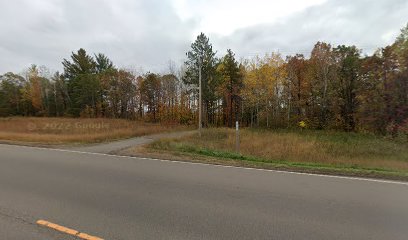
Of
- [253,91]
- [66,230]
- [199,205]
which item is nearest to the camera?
[66,230]

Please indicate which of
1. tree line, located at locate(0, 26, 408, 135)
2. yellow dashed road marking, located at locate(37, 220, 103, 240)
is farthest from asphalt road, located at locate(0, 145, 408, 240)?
tree line, located at locate(0, 26, 408, 135)

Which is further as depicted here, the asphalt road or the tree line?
the tree line

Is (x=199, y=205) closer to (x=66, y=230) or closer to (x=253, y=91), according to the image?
(x=66, y=230)

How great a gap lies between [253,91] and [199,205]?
124ft

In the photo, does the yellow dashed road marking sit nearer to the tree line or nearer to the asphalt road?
the asphalt road

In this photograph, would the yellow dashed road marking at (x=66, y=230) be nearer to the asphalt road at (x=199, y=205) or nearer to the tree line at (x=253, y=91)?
the asphalt road at (x=199, y=205)

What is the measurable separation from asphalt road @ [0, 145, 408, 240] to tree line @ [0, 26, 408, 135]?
1776 cm

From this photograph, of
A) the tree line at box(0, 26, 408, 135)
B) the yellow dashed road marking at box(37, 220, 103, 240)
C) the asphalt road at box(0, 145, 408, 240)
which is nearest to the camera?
the yellow dashed road marking at box(37, 220, 103, 240)

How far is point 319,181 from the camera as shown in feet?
23.0

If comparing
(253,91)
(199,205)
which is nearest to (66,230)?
(199,205)

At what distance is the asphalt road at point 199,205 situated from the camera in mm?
3910

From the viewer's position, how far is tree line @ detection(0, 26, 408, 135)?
27094mm

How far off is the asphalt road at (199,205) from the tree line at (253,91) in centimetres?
1776

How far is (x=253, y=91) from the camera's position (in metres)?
41.3
